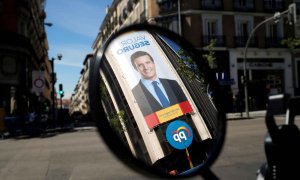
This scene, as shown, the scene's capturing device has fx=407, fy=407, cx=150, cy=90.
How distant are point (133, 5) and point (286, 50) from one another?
16.5 m

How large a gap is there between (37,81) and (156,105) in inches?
789

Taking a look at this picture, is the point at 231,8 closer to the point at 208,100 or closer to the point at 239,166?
the point at 239,166

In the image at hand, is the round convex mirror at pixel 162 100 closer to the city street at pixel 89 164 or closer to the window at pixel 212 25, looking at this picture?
the city street at pixel 89 164

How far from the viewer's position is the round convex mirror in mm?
1322

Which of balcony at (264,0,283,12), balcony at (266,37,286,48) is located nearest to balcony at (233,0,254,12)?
balcony at (264,0,283,12)

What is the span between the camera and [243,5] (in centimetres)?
3456

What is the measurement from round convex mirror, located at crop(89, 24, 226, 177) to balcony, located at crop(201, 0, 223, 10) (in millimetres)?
33034

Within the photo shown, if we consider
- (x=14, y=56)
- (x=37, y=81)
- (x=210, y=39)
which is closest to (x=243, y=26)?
(x=210, y=39)

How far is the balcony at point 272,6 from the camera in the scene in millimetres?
34919

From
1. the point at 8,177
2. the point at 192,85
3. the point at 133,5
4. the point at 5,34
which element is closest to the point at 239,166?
the point at 8,177

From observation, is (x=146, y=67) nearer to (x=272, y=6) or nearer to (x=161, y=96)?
(x=161, y=96)

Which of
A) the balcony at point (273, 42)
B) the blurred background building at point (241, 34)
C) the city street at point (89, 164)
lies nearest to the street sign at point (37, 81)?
the city street at point (89, 164)

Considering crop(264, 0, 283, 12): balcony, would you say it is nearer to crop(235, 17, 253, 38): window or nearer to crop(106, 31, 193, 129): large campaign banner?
crop(235, 17, 253, 38): window

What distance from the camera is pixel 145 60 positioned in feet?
4.89
